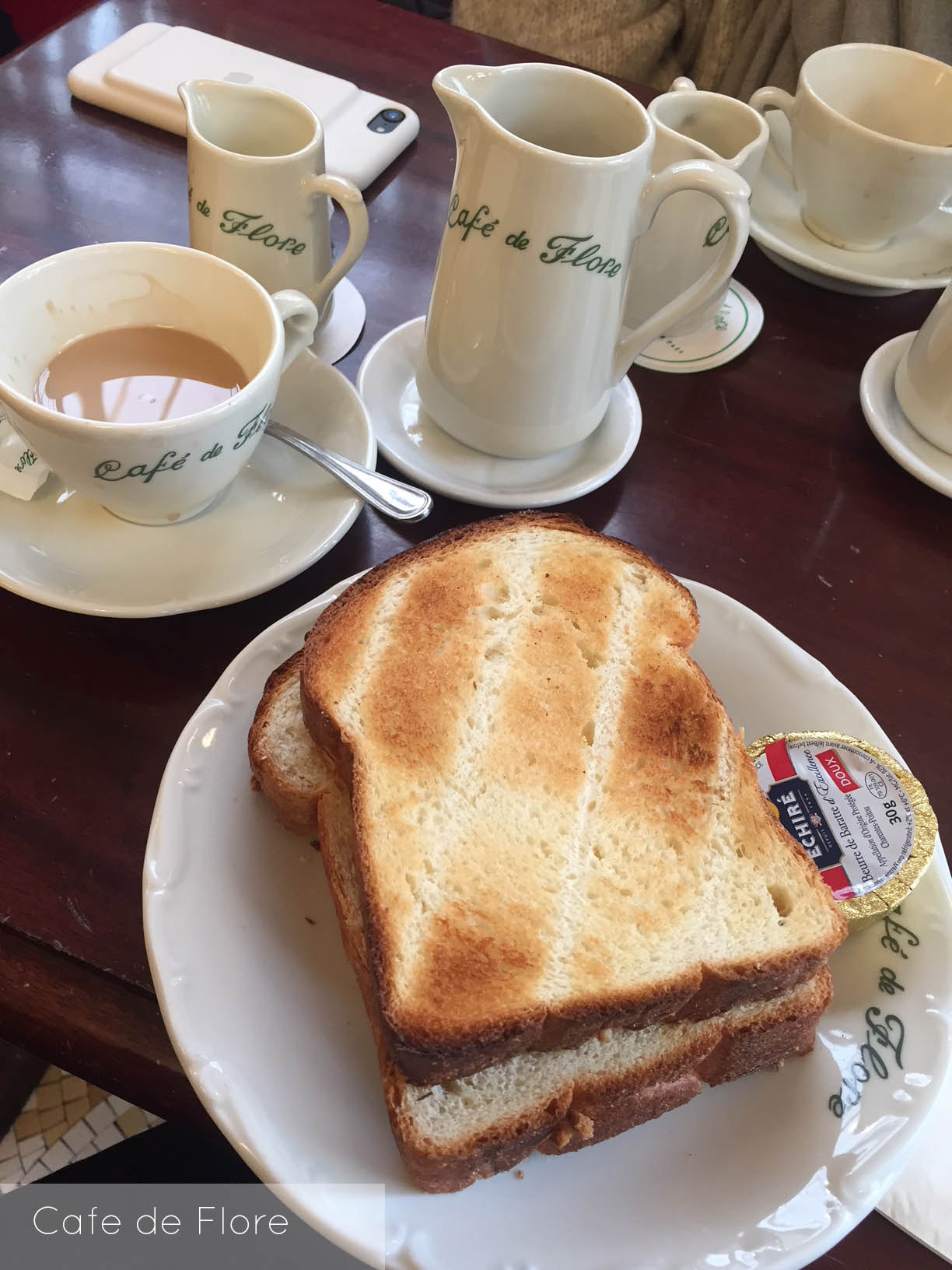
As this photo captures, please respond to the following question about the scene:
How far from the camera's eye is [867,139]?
108 centimetres

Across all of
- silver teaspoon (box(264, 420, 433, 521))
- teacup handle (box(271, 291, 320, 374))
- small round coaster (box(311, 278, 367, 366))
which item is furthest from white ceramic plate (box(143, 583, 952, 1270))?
small round coaster (box(311, 278, 367, 366))

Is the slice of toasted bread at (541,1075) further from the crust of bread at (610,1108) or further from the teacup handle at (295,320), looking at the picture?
the teacup handle at (295,320)

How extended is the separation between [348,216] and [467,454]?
0.29 meters

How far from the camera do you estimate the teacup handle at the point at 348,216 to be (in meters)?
0.92

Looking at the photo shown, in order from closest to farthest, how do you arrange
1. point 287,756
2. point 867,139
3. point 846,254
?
point 287,756 < point 867,139 < point 846,254

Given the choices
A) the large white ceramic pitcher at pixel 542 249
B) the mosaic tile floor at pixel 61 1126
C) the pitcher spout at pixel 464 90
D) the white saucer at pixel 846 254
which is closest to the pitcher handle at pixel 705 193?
the large white ceramic pitcher at pixel 542 249

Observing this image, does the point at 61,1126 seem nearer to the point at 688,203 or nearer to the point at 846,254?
the point at 688,203

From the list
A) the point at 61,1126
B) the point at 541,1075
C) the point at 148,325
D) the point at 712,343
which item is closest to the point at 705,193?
the point at 712,343

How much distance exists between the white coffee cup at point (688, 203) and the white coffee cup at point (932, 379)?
0.24 m

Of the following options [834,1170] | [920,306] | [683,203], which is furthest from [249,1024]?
[920,306]

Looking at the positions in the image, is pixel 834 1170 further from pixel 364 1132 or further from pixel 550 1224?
pixel 364 1132

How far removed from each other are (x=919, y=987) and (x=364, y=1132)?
0.40 m

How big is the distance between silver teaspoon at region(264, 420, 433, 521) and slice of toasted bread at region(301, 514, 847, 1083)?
0.06 meters

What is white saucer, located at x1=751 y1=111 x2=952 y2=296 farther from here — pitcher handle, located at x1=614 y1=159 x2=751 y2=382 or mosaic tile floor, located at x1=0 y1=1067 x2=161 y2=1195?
mosaic tile floor, located at x1=0 y1=1067 x2=161 y2=1195
